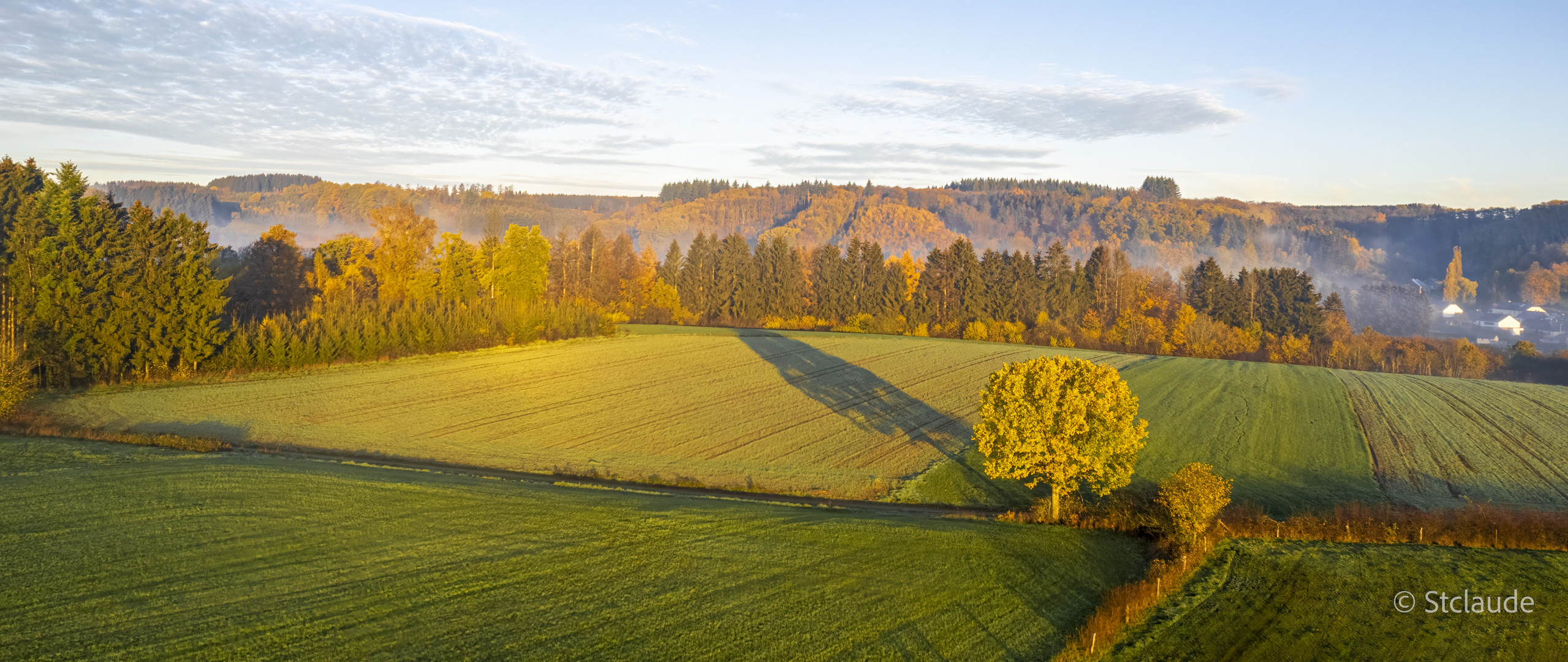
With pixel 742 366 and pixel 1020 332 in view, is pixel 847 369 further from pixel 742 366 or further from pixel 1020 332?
pixel 1020 332

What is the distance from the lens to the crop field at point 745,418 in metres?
34.5

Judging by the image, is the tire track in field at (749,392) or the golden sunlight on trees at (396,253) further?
the golden sunlight on trees at (396,253)

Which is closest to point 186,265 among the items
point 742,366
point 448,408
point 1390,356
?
point 448,408

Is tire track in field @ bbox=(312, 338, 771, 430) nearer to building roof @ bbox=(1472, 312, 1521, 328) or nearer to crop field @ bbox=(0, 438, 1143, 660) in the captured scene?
crop field @ bbox=(0, 438, 1143, 660)

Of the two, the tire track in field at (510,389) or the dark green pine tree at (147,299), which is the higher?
the dark green pine tree at (147,299)

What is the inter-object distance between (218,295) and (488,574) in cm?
4598

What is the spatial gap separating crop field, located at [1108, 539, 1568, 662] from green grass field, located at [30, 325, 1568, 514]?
29.0 feet

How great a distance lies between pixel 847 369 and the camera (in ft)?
199

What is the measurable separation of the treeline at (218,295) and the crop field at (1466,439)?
207 ft

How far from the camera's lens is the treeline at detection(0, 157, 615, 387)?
4734 centimetres

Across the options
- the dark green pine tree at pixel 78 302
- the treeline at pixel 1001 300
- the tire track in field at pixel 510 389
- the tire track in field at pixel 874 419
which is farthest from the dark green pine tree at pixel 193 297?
the treeline at pixel 1001 300

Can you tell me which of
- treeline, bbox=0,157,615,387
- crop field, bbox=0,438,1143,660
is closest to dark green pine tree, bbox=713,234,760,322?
treeline, bbox=0,157,615,387

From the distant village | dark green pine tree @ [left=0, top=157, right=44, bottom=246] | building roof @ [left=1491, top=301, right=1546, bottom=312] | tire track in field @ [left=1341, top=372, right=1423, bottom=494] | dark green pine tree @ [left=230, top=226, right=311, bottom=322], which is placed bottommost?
the distant village

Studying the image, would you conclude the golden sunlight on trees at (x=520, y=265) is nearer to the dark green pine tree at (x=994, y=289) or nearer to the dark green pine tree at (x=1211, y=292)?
the dark green pine tree at (x=994, y=289)
